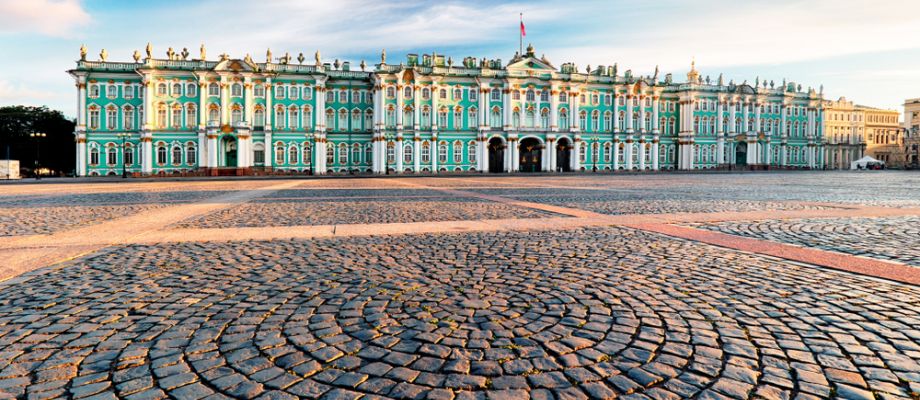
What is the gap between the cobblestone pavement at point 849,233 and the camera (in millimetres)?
7062

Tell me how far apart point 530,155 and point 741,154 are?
3420cm

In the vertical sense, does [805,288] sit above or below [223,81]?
below

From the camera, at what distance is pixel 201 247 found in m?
7.57

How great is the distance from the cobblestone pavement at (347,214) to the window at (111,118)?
5190 cm

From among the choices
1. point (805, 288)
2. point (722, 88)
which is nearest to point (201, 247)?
point (805, 288)

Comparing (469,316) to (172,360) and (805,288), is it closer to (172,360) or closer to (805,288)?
(172,360)

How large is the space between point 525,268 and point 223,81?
189 ft

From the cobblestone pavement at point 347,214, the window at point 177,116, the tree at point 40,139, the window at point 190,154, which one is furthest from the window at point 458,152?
the tree at point 40,139

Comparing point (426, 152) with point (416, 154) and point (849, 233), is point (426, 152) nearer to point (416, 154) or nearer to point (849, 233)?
point (416, 154)

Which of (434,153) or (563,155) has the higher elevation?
(563,155)

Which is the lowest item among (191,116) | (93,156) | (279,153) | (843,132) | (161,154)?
(93,156)

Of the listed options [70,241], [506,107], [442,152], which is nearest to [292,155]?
[442,152]

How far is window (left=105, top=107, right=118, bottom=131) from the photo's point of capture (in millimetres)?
55688

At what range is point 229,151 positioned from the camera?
57.7 meters
